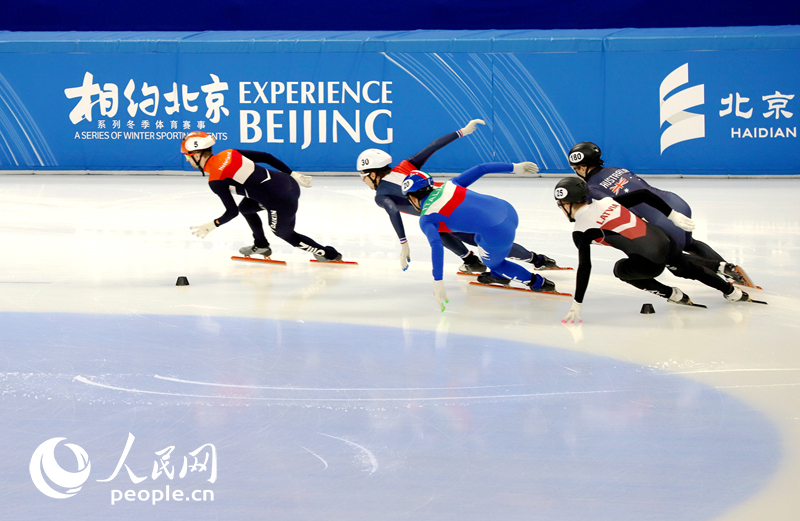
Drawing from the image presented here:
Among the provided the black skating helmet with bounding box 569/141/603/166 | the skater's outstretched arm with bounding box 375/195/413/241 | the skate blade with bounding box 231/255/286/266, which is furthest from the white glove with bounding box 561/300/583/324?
the skate blade with bounding box 231/255/286/266

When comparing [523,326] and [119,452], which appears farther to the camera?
[523,326]

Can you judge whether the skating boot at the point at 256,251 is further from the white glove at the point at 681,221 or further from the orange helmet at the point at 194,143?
the white glove at the point at 681,221

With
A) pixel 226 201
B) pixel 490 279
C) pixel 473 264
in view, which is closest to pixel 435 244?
pixel 490 279

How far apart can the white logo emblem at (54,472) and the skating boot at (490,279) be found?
340cm

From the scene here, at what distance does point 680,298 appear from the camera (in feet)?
16.2

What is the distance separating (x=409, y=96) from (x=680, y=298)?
9.66m

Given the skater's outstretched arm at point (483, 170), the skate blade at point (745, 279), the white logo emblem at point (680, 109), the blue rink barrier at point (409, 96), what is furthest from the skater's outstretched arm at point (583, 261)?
the white logo emblem at point (680, 109)

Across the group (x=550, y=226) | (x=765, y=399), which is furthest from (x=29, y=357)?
(x=550, y=226)

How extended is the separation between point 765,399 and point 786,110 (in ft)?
36.8

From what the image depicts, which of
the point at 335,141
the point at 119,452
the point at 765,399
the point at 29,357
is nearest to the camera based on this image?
the point at 119,452

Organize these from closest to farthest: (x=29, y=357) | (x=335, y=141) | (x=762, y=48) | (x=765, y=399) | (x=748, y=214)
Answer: (x=765, y=399) → (x=29, y=357) → (x=748, y=214) → (x=762, y=48) → (x=335, y=141)

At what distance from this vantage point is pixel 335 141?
14.2 m

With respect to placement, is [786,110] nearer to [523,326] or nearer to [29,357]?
[523,326]

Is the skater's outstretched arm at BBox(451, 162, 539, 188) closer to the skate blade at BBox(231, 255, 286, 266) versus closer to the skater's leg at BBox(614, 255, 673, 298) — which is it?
the skater's leg at BBox(614, 255, 673, 298)
